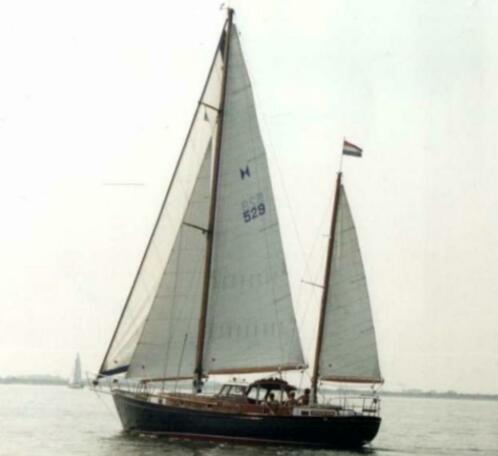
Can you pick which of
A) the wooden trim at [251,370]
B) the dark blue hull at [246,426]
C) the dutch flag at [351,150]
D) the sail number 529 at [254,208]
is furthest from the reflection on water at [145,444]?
the dutch flag at [351,150]

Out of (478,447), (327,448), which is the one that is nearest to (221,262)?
(327,448)

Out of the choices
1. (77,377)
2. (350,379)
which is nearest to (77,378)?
(77,377)

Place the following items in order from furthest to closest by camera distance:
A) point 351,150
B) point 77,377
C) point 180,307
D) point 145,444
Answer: point 77,377 → point 351,150 → point 180,307 → point 145,444

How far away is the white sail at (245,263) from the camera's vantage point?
3831cm

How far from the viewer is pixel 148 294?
3784 cm

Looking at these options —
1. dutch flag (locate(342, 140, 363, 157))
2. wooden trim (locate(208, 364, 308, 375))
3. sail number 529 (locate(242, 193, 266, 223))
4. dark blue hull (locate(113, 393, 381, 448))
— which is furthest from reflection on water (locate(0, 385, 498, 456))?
dutch flag (locate(342, 140, 363, 157))

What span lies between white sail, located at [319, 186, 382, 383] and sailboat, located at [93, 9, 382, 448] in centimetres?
322

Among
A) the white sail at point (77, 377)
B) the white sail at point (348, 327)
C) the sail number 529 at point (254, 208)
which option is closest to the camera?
the sail number 529 at point (254, 208)

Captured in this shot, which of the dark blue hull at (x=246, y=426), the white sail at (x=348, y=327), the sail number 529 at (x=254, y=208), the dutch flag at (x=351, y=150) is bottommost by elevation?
the dark blue hull at (x=246, y=426)

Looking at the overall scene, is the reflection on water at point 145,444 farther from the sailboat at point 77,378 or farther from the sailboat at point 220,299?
the sailboat at point 77,378

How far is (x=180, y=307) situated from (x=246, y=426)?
5.33m

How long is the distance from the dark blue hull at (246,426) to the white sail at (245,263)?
2.15m

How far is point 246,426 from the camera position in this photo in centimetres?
3694

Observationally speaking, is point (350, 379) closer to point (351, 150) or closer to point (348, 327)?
point (348, 327)
